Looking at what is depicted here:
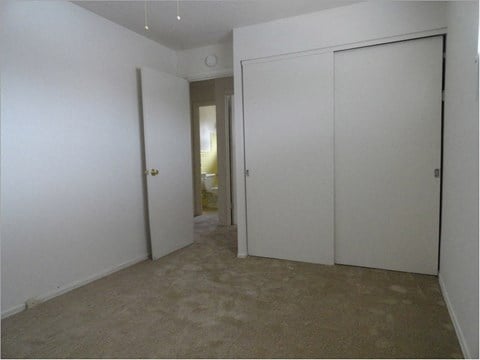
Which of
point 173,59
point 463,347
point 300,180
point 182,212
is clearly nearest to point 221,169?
point 182,212

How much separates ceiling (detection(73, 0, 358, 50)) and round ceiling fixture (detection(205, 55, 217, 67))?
313mm

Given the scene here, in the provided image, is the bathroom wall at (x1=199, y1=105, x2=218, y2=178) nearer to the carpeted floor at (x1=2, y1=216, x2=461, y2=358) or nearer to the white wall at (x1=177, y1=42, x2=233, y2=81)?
the white wall at (x1=177, y1=42, x2=233, y2=81)

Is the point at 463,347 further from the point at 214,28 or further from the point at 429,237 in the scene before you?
the point at 214,28

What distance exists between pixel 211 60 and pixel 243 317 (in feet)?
9.05

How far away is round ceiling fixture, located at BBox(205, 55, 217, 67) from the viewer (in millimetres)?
3576

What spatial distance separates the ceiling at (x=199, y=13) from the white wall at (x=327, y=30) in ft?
0.31

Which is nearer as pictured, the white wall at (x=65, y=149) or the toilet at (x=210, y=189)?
the white wall at (x=65, y=149)

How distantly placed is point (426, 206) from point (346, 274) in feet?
2.89

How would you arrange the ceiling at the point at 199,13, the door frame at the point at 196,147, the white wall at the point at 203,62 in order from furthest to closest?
the door frame at the point at 196,147
the white wall at the point at 203,62
the ceiling at the point at 199,13

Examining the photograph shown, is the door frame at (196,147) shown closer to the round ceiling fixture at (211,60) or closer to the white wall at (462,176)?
the round ceiling fixture at (211,60)

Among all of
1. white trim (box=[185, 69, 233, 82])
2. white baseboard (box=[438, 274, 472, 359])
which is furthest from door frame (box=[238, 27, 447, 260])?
white baseboard (box=[438, 274, 472, 359])

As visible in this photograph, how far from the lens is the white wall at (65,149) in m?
2.17

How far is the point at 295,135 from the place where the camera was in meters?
2.99

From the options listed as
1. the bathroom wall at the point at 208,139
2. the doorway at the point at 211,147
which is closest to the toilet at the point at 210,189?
the doorway at the point at 211,147
